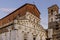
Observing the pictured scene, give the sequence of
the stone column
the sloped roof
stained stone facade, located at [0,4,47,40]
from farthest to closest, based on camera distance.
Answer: the sloped roof < stained stone facade, located at [0,4,47,40] < the stone column

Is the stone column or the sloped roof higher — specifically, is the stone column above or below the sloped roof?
below

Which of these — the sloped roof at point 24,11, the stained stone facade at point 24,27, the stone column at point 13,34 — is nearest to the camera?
the stone column at point 13,34

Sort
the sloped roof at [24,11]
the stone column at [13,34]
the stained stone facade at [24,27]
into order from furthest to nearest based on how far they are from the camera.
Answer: the sloped roof at [24,11]
the stained stone facade at [24,27]
the stone column at [13,34]

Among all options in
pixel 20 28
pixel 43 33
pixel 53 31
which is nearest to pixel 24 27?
pixel 20 28

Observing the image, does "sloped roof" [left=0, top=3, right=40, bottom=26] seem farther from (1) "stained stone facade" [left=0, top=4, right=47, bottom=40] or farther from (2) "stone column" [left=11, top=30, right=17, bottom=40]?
(2) "stone column" [left=11, top=30, right=17, bottom=40]

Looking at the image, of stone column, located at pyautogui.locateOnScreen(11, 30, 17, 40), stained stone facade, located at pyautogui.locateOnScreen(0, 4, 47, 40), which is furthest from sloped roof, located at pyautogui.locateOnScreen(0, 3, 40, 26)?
stone column, located at pyautogui.locateOnScreen(11, 30, 17, 40)

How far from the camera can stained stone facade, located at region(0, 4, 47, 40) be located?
29594mm

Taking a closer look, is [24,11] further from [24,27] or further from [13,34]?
[13,34]

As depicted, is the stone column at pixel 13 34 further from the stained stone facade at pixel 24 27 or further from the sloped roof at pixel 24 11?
Answer: the sloped roof at pixel 24 11

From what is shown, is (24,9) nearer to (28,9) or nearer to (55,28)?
(28,9)

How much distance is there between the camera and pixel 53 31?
22.0 m

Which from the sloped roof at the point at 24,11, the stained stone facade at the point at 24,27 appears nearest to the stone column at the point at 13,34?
the stained stone facade at the point at 24,27

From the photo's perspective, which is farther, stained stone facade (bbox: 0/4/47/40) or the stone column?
stained stone facade (bbox: 0/4/47/40)

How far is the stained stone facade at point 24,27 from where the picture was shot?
29594 mm
